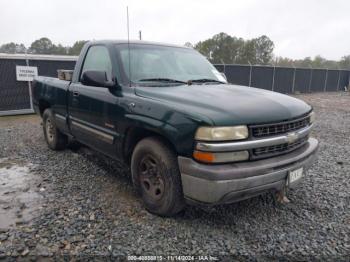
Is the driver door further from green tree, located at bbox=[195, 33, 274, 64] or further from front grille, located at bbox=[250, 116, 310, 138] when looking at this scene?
green tree, located at bbox=[195, 33, 274, 64]

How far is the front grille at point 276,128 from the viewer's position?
2621 mm

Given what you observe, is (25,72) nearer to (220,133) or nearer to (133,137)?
(133,137)

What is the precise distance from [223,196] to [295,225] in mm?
1022

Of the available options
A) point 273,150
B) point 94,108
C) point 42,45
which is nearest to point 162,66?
point 94,108

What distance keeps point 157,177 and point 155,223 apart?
1.48 feet

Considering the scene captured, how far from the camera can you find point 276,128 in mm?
2764

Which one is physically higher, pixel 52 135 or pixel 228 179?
pixel 228 179

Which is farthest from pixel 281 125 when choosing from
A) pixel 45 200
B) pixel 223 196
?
pixel 45 200

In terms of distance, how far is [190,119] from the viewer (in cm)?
253

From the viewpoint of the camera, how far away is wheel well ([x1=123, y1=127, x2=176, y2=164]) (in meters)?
3.05

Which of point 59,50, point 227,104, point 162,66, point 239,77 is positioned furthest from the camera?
point 59,50

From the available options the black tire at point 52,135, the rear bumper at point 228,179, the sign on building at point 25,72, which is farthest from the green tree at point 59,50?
the rear bumper at point 228,179

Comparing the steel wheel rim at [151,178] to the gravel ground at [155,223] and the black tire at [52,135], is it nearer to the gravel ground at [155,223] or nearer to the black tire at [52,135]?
the gravel ground at [155,223]

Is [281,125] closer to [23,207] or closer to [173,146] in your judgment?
[173,146]
